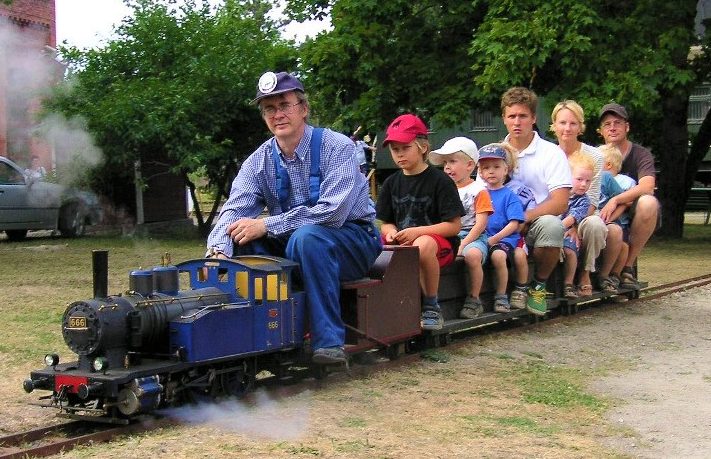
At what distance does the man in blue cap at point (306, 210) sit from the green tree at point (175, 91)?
11581 millimetres

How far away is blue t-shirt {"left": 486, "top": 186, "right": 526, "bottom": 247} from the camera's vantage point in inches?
335

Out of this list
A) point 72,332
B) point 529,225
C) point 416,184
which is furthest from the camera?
point 529,225

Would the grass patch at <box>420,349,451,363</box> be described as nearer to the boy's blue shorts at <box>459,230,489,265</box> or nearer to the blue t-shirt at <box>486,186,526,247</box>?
the boy's blue shorts at <box>459,230,489,265</box>

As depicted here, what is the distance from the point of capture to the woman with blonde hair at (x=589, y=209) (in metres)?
9.62

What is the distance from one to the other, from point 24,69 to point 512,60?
7.16m

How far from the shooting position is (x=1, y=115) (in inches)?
744

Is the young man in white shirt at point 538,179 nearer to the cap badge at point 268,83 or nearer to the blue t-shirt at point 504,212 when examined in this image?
the blue t-shirt at point 504,212

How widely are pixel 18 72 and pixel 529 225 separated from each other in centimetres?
899

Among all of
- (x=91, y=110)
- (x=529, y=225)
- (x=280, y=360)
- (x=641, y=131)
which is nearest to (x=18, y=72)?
(x=91, y=110)

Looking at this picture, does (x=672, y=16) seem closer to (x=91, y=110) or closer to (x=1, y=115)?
(x=91, y=110)

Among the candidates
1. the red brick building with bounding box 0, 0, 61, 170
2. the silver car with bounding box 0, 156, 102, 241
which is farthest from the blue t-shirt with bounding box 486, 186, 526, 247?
the silver car with bounding box 0, 156, 102, 241

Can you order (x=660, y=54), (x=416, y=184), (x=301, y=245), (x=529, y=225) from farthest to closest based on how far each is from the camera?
(x=660, y=54), (x=529, y=225), (x=416, y=184), (x=301, y=245)

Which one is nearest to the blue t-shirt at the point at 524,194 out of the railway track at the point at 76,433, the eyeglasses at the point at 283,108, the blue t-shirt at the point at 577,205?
the blue t-shirt at the point at 577,205

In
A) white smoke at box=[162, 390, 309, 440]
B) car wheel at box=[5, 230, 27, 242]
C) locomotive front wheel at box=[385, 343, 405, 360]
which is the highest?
car wheel at box=[5, 230, 27, 242]
